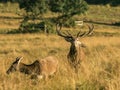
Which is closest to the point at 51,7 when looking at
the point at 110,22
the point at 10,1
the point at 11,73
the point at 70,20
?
the point at 70,20

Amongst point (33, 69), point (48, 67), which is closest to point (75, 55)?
point (48, 67)

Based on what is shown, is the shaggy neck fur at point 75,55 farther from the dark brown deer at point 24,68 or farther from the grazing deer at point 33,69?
the dark brown deer at point 24,68

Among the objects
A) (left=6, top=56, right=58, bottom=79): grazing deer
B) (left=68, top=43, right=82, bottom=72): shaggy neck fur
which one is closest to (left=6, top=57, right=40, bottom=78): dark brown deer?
(left=6, top=56, right=58, bottom=79): grazing deer

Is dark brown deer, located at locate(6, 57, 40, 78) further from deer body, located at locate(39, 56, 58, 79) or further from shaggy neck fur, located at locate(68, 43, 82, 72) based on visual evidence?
shaggy neck fur, located at locate(68, 43, 82, 72)

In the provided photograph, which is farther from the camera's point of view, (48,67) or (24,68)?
(48,67)

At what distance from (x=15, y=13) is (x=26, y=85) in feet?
152

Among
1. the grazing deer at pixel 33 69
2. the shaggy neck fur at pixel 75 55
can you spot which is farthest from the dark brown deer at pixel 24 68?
the shaggy neck fur at pixel 75 55

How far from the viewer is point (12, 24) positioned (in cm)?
4150

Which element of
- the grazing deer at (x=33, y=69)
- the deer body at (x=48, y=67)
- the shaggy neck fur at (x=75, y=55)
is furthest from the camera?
the shaggy neck fur at (x=75, y=55)

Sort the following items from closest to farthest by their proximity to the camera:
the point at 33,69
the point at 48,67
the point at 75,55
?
1. the point at 33,69
2. the point at 48,67
3. the point at 75,55

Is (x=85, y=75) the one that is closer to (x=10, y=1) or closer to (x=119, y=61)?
(x=119, y=61)

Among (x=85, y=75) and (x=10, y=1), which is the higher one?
(x=85, y=75)

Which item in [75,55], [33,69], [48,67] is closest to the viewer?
[33,69]

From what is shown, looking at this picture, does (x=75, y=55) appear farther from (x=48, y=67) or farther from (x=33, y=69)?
(x=33, y=69)
